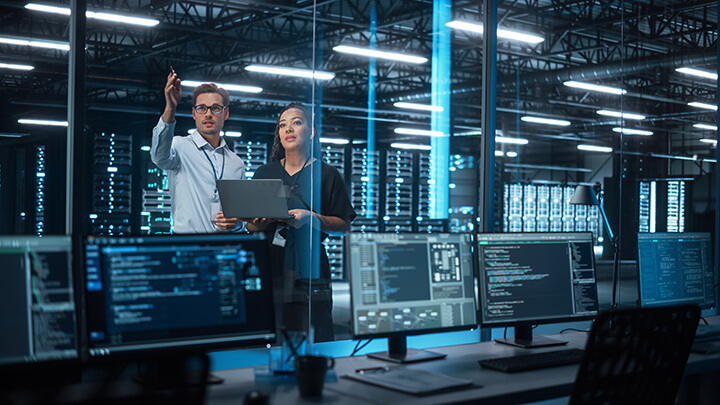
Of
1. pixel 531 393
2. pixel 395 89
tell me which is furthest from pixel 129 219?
pixel 531 393

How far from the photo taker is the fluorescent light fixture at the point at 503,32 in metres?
4.38

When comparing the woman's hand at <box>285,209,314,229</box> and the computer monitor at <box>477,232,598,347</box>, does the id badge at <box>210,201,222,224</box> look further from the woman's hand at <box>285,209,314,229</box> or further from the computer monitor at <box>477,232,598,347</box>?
the computer monitor at <box>477,232,598,347</box>

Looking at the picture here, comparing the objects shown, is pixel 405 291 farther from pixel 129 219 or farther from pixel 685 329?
pixel 129 219

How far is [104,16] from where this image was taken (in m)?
3.17

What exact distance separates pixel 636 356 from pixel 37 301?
168 centimetres

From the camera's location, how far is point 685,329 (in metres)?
2.16

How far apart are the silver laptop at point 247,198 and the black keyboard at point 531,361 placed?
126 cm

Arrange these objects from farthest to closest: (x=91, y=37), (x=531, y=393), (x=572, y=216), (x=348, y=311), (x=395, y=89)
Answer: (x=572, y=216) → (x=395, y=89) → (x=91, y=37) → (x=348, y=311) → (x=531, y=393)

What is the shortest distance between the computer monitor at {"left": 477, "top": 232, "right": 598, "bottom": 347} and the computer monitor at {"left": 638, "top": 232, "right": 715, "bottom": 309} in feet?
1.49

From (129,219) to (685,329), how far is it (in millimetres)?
2330

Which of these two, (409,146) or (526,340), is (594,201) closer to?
(409,146)

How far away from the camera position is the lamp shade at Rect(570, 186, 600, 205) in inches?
189

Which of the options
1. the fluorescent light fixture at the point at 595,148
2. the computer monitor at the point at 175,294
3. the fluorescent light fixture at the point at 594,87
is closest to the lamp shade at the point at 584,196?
the fluorescent light fixture at the point at 595,148

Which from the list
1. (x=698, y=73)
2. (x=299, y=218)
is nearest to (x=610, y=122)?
(x=698, y=73)
